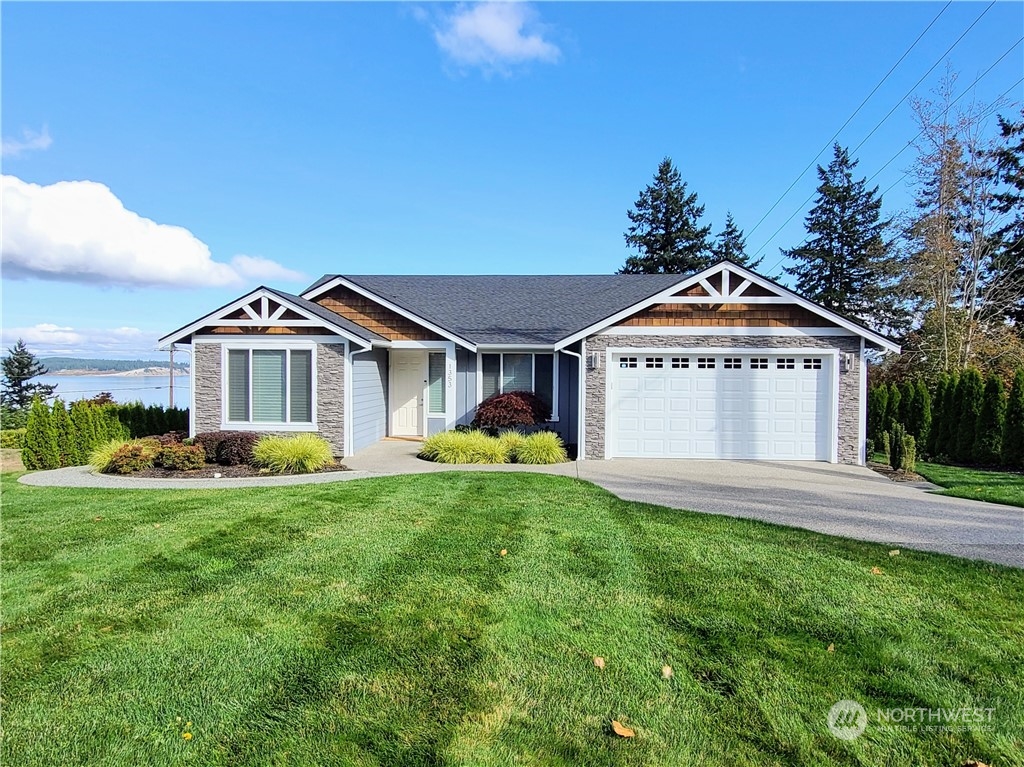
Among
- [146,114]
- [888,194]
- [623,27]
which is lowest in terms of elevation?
[146,114]

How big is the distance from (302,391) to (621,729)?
11399 mm

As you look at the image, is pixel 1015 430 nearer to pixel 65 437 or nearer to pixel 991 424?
pixel 991 424

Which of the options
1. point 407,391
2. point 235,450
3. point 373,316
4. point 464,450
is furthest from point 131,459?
point 407,391

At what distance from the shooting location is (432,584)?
4.55 meters

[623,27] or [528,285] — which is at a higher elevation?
[623,27]

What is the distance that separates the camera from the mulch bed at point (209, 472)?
10227 mm

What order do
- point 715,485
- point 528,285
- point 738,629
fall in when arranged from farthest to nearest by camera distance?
1. point 528,285
2. point 715,485
3. point 738,629

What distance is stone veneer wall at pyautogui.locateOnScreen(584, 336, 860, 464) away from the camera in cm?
1183

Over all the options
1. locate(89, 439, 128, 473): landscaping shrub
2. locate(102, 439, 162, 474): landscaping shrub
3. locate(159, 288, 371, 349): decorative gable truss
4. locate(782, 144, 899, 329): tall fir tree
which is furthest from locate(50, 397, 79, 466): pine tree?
locate(782, 144, 899, 329): tall fir tree

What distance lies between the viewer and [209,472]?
10.5 meters

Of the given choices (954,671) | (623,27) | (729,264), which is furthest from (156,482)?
(623,27)

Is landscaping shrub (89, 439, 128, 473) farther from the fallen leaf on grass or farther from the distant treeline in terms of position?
the distant treeline

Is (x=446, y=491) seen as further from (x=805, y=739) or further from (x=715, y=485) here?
(x=805, y=739)

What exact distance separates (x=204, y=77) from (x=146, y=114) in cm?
193
